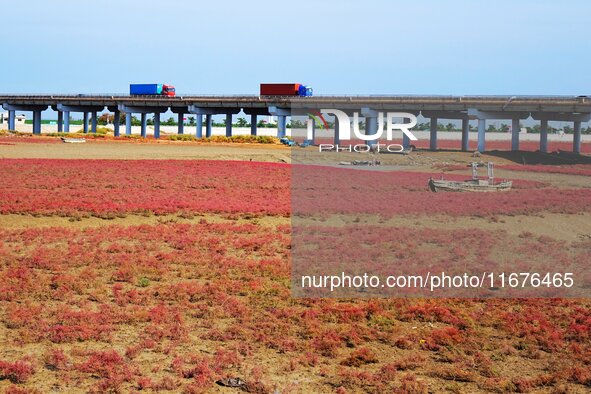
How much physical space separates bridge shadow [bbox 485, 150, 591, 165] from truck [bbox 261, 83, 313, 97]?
74.4 m

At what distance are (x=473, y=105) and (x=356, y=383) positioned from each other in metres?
33.3

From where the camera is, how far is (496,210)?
104ft

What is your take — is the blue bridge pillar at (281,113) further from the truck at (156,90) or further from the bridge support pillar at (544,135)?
the bridge support pillar at (544,135)

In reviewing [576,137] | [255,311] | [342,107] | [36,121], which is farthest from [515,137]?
[36,121]

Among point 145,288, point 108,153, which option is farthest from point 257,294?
point 108,153

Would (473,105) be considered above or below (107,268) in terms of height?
above

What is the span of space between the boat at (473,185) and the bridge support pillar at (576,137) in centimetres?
394

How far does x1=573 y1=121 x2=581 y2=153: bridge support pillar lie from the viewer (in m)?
26.3

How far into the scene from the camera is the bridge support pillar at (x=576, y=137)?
26334mm

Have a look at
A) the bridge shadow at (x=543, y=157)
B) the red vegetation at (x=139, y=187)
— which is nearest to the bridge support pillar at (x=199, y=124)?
the red vegetation at (x=139, y=187)

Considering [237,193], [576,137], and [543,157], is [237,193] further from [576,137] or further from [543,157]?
[576,137]

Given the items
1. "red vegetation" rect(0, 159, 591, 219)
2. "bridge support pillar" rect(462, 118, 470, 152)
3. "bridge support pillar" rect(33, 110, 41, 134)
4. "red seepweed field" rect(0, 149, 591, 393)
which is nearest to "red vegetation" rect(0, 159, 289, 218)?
"red vegetation" rect(0, 159, 591, 219)

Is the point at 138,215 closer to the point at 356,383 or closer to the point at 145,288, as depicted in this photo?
the point at 145,288

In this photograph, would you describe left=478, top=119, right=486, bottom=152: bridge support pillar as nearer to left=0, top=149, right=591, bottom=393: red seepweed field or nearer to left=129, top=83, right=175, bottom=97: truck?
left=0, top=149, right=591, bottom=393: red seepweed field
